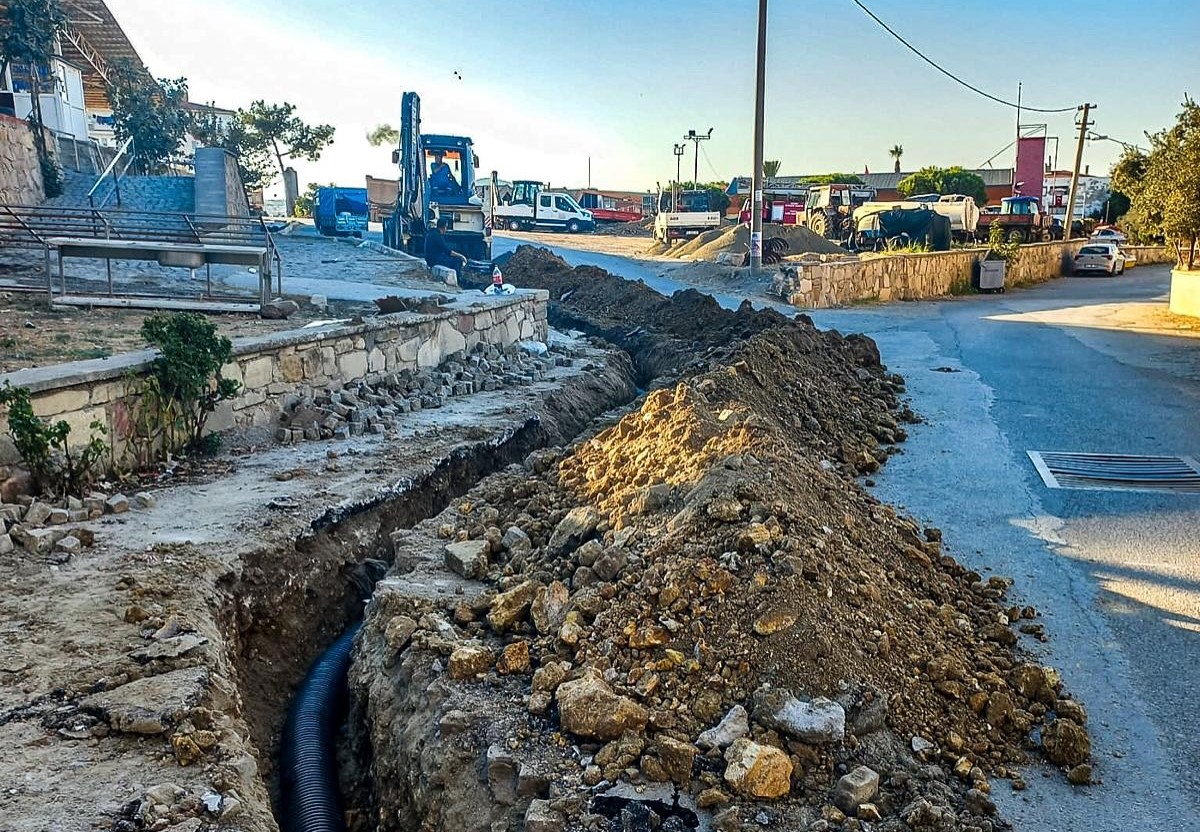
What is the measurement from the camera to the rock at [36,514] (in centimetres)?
510

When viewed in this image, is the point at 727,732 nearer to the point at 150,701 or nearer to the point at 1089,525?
the point at 150,701

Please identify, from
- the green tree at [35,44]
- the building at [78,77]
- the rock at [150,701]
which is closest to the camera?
the rock at [150,701]

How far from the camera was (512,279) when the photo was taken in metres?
20.9

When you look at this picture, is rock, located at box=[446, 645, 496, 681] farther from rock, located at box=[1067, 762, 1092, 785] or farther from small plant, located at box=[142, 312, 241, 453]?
small plant, located at box=[142, 312, 241, 453]

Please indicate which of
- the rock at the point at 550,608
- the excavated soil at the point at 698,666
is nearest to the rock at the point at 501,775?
the excavated soil at the point at 698,666

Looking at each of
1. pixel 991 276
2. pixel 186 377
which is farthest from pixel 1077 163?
pixel 186 377

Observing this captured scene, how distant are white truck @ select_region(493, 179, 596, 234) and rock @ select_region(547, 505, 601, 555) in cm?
3442

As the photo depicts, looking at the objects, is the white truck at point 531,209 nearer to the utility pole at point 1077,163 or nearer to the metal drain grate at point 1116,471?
the utility pole at point 1077,163

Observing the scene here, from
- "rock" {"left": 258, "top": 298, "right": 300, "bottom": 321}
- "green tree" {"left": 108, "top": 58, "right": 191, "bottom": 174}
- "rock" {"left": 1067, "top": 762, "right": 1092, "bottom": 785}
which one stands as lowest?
"rock" {"left": 1067, "top": 762, "right": 1092, "bottom": 785}

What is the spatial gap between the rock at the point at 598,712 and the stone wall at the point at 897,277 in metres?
17.1

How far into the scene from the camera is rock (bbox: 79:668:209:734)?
3.34m

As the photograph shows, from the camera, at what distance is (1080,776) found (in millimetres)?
3377

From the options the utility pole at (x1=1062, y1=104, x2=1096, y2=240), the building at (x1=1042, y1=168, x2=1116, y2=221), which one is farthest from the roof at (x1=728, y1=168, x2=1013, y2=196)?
the utility pole at (x1=1062, y1=104, x2=1096, y2=240)

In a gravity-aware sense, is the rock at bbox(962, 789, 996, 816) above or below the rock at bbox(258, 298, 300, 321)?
below
